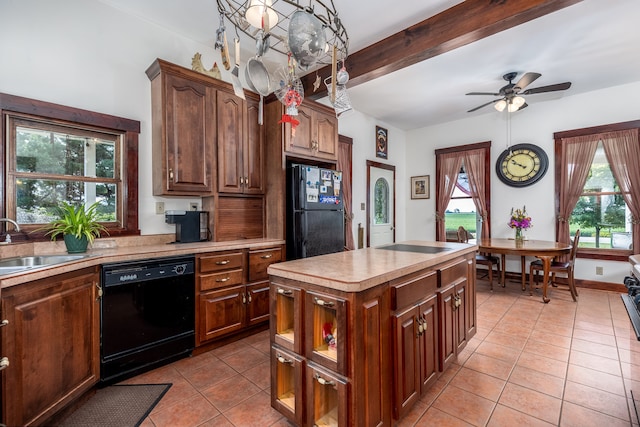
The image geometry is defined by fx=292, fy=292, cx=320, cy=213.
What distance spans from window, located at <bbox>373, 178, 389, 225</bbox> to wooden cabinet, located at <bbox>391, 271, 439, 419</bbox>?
367 centimetres

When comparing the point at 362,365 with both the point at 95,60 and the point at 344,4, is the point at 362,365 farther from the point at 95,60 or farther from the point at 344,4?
the point at 95,60

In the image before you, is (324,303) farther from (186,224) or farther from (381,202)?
(381,202)

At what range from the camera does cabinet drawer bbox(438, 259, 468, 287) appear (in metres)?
1.92

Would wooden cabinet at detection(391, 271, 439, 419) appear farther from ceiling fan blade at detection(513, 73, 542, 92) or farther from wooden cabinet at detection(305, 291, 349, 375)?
ceiling fan blade at detection(513, 73, 542, 92)

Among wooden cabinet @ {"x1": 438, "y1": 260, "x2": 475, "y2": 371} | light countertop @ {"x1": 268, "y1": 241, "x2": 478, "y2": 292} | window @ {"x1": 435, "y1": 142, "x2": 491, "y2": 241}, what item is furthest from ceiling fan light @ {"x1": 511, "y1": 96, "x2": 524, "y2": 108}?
light countertop @ {"x1": 268, "y1": 241, "x2": 478, "y2": 292}

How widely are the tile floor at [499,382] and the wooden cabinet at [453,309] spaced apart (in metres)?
0.23

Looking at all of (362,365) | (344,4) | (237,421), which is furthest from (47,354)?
(344,4)

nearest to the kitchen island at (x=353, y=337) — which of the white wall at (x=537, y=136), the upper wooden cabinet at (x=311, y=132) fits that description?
the upper wooden cabinet at (x=311, y=132)

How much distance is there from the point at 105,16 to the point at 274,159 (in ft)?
6.12

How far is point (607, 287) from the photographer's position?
427 cm

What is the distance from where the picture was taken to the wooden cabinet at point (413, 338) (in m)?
1.49

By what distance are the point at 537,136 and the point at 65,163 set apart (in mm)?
6192

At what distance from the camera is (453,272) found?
6.79 ft

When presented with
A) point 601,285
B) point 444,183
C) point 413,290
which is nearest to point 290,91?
point 413,290
